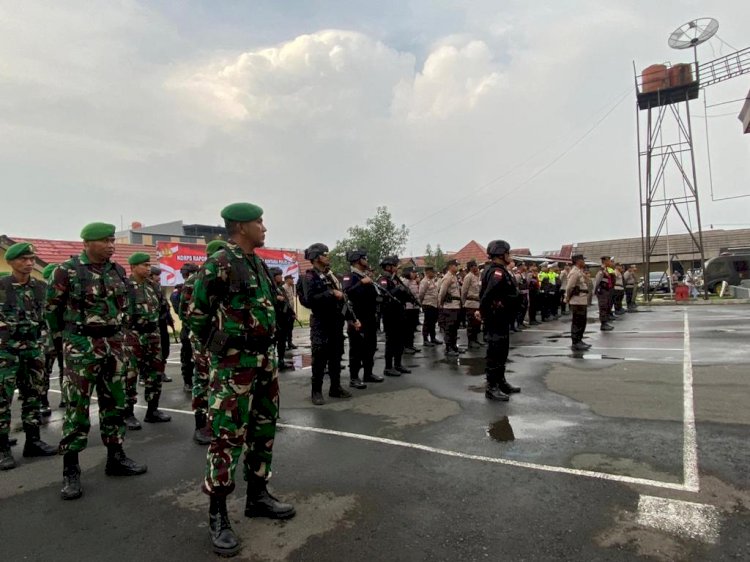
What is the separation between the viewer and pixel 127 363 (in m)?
3.81

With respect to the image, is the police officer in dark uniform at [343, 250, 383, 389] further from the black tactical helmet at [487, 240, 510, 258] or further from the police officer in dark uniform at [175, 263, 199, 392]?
the police officer in dark uniform at [175, 263, 199, 392]

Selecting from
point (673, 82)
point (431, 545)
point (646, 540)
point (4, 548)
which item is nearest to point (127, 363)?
point (4, 548)

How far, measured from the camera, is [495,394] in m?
5.48

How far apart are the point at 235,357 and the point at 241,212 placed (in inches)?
36.2

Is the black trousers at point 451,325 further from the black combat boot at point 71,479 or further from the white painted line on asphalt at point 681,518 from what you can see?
the black combat boot at point 71,479

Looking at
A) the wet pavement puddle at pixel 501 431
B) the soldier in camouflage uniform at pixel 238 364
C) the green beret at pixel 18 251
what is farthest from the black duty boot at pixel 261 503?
the green beret at pixel 18 251

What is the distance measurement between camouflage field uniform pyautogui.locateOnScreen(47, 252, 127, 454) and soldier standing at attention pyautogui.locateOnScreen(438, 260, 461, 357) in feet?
21.3

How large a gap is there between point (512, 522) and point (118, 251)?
22.7 m

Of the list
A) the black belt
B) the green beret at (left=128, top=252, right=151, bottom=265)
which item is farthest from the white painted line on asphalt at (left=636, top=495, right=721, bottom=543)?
the green beret at (left=128, top=252, right=151, bottom=265)

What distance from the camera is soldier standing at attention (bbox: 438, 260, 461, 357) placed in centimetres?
912

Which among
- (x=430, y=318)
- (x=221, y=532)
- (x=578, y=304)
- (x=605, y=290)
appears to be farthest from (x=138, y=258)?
(x=605, y=290)

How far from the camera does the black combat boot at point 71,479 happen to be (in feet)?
11.0

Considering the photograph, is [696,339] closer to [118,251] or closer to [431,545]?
[431,545]

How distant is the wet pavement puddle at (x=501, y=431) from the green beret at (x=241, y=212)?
2.92 meters
